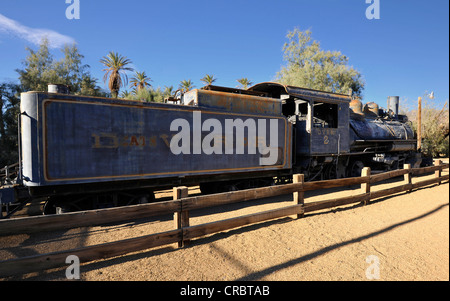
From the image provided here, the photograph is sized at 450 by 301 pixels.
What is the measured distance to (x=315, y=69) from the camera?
997 inches

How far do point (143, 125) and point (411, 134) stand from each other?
46.6ft

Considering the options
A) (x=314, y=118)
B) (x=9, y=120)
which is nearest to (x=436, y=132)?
(x=314, y=118)

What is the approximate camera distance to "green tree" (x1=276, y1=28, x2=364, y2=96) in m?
25.4

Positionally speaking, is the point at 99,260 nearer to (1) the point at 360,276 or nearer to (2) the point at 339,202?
(1) the point at 360,276

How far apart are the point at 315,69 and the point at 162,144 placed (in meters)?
24.5

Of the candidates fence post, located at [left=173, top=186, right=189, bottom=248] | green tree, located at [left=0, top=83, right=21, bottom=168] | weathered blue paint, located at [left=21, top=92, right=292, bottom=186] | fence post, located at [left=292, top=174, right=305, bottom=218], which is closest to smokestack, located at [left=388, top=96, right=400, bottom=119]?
fence post, located at [left=292, top=174, right=305, bottom=218]

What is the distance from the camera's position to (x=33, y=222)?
2.84m

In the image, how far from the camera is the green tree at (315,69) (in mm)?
25359

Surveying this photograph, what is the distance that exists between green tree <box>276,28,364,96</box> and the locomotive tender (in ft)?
60.0

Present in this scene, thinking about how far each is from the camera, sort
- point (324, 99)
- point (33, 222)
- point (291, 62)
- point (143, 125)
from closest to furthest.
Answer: point (33, 222) < point (143, 125) < point (324, 99) < point (291, 62)

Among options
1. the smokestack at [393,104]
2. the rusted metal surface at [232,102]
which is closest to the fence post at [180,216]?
the rusted metal surface at [232,102]

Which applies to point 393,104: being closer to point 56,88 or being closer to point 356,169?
point 356,169

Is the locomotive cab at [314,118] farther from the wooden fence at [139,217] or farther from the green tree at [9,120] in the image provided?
the green tree at [9,120]
